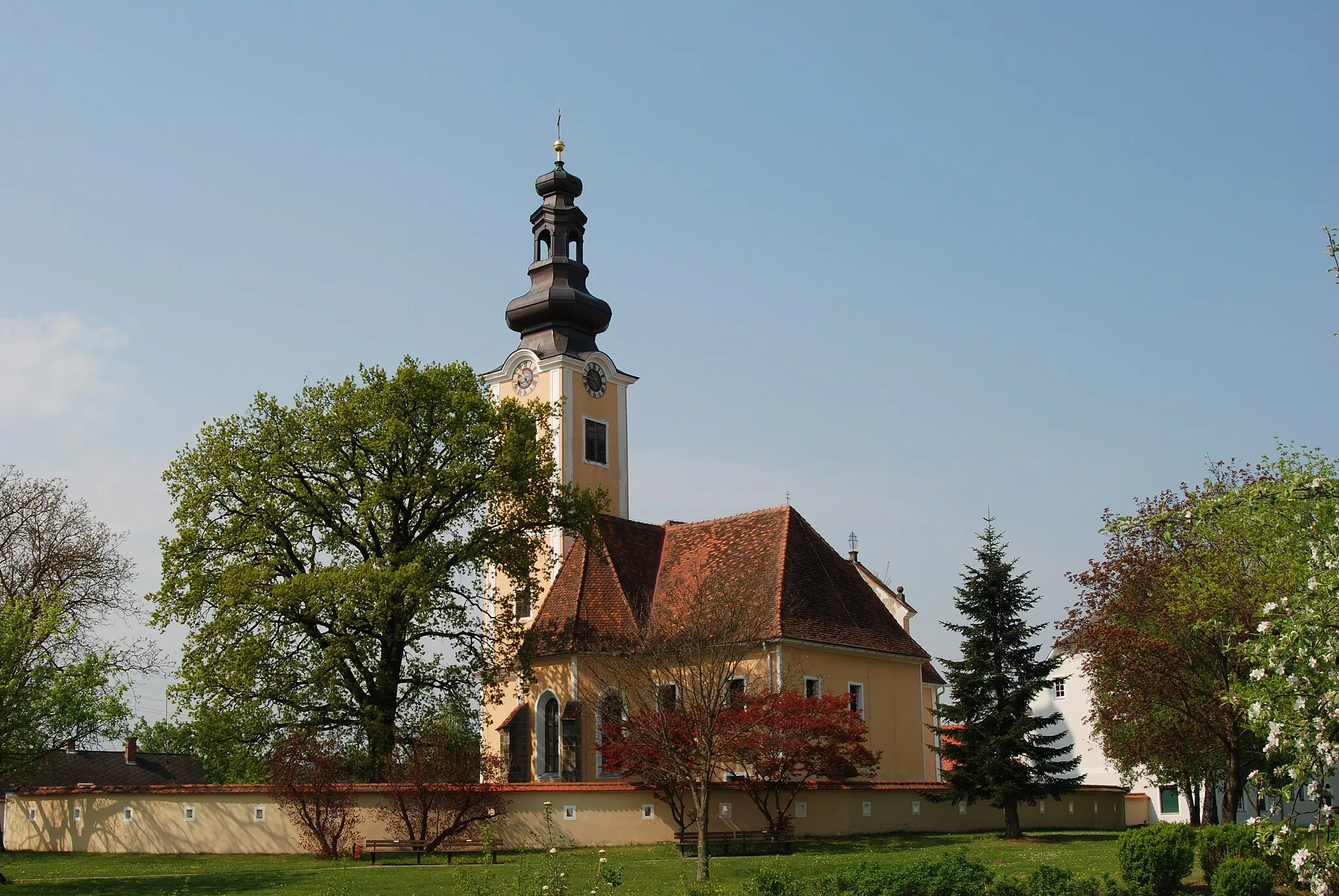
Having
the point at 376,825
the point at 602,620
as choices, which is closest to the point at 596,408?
the point at 602,620

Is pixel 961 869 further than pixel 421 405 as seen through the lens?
No

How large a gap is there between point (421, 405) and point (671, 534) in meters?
11.3

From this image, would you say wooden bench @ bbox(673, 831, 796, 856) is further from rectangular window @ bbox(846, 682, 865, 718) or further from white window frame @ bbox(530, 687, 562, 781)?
rectangular window @ bbox(846, 682, 865, 718)

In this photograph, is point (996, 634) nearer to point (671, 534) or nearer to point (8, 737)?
point (671, 534)

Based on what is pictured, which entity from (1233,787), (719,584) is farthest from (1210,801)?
(719,584)

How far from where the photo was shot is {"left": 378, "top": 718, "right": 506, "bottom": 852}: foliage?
87.2 feet

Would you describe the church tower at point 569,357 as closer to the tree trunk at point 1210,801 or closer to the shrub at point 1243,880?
the tree trunk at point 1210,801

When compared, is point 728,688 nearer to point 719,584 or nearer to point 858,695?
point 719,584

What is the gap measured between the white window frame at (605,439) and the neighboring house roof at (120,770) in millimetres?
21115

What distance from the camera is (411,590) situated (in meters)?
30.0

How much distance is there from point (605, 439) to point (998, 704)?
18.4 metres

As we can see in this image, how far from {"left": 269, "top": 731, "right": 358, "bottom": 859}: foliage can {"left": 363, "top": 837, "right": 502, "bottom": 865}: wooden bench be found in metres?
0.71

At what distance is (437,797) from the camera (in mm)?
26688

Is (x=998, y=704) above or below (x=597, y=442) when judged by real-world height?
below
